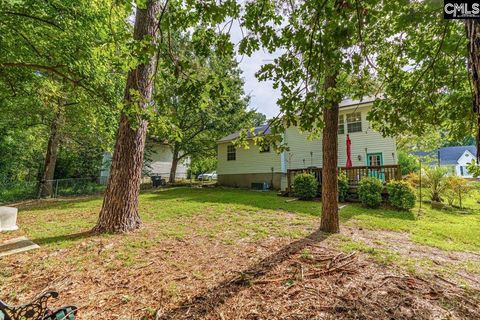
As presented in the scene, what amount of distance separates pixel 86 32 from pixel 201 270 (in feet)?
21.4

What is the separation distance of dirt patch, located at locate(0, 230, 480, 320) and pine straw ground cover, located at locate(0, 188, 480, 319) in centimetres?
1

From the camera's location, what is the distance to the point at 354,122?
43.8ft

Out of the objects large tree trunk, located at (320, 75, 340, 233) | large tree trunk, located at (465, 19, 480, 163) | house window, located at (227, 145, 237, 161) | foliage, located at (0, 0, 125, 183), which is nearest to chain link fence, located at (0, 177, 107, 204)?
foliage, located at (0, 0, 125, 183)

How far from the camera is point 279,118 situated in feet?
7.95

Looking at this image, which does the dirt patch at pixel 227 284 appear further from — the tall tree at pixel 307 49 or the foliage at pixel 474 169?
the tall tree at pixel 307 49

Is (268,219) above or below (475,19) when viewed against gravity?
below

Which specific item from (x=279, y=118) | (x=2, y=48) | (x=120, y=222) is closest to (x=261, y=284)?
(x=279, y=118)

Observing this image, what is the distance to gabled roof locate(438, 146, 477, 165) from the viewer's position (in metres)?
36.5

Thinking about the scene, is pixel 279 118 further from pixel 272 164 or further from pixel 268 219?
pixel 272 164

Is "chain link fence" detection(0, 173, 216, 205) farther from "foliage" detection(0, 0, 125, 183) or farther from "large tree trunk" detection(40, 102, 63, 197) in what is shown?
"foliage" detection(0, 0, 125, 183)

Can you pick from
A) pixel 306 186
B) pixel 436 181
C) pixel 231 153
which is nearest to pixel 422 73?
pixel 306 186

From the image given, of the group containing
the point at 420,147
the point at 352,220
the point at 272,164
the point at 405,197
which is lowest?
the point at 352,220

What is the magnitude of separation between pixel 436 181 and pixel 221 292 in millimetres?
11595

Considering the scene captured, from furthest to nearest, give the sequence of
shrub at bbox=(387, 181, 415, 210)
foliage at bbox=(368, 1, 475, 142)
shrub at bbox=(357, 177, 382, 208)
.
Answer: shrub at bbox=(357, 177, 382, 208) < shrub at bbox=(387, 181, 415, 210) < foliage at bbox=(368, 1, 475, 142)
